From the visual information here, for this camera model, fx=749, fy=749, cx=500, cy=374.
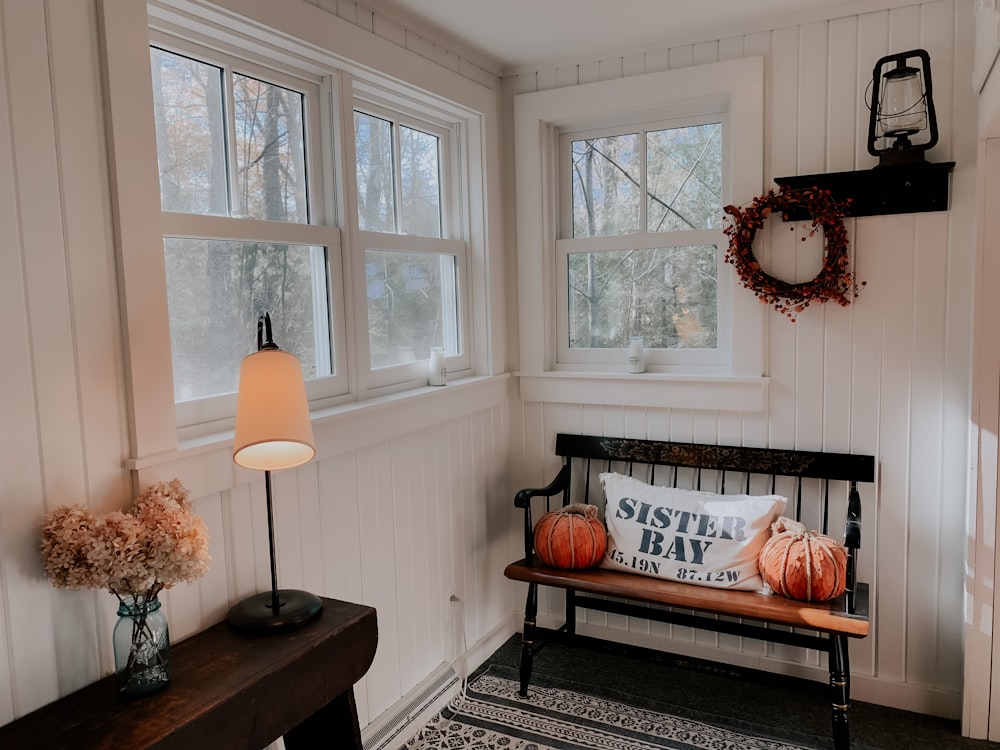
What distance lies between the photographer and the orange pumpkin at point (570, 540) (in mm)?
2832

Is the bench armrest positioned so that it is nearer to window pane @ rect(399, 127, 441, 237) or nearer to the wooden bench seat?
the wooden bench seat

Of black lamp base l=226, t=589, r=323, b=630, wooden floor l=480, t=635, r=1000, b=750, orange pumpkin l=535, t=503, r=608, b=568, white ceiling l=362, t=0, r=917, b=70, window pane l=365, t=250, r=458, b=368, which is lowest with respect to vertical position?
wooden floor l=480, t=635, r=1000, b=750

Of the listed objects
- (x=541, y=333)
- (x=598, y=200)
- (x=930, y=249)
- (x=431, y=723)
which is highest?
(x=598, y=200)

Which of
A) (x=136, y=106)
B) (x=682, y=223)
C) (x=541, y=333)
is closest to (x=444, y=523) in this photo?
(x=541, y=333)

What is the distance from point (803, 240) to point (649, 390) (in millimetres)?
817

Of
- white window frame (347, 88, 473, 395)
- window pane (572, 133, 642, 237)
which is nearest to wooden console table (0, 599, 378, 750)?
white window frame (347, 88, 473, 395)

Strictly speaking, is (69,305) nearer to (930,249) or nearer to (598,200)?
(598,200)

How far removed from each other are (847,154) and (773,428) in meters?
1.03

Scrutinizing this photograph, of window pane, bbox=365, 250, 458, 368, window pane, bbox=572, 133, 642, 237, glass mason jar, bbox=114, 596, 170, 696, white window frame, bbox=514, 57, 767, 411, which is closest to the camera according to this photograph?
glass mason jar, bbox=114, 596, 170, 696

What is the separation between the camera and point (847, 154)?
267 cm

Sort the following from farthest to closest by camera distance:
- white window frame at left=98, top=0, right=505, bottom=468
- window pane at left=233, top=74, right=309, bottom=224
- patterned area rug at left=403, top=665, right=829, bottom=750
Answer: patterned area rug at left=403, top=665, right=829, bottom=750
window pane at left=233, top=74, right=309, bottom=224
white window frame at left=98, top=0, right=505, bottom=468

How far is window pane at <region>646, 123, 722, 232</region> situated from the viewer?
3.00 metres

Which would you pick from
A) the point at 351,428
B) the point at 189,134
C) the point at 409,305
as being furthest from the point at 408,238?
the point at 189,134

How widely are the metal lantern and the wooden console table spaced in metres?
2.24
